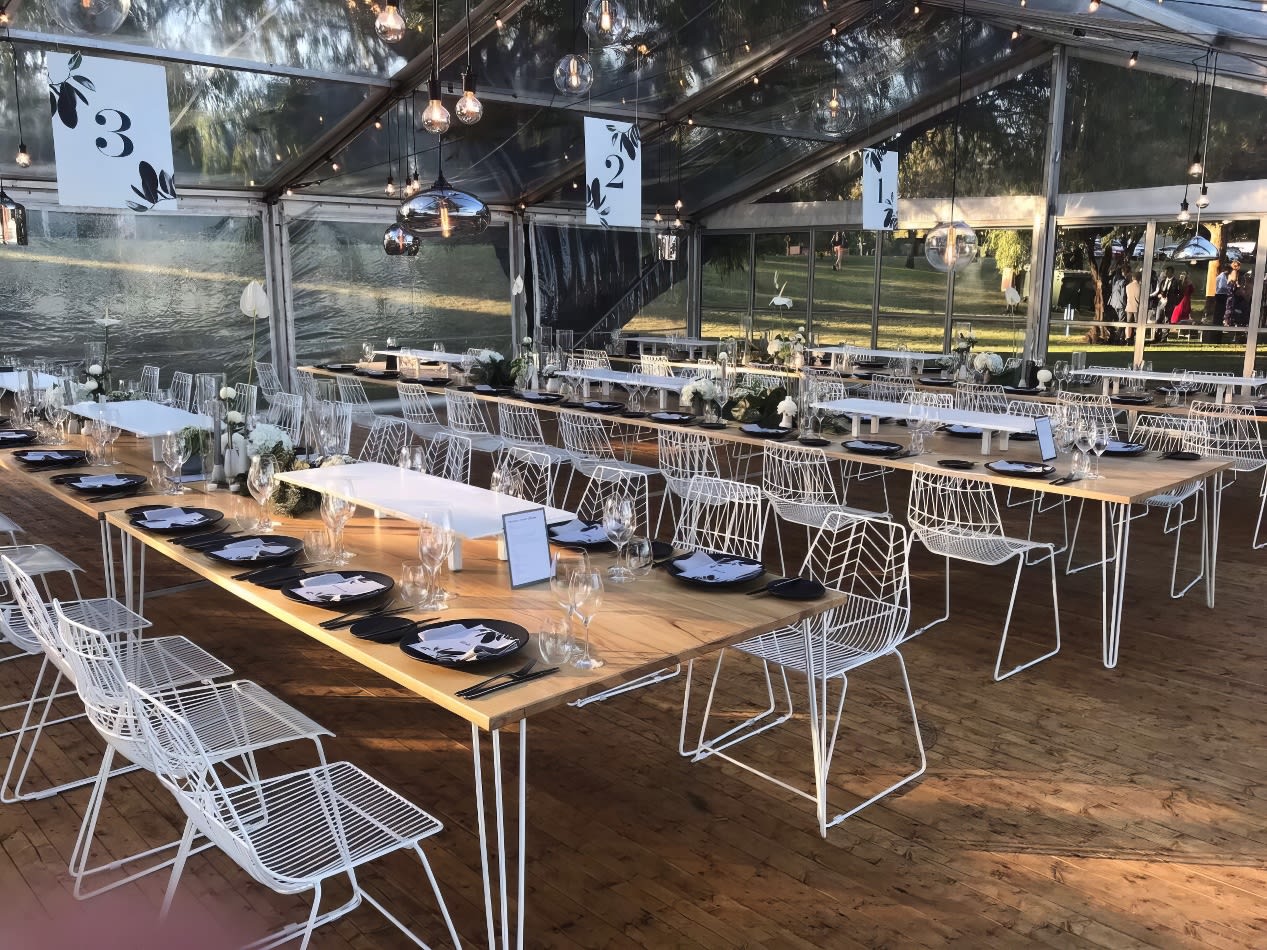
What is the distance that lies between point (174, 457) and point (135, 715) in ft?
6.67

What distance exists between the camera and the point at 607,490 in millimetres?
7727

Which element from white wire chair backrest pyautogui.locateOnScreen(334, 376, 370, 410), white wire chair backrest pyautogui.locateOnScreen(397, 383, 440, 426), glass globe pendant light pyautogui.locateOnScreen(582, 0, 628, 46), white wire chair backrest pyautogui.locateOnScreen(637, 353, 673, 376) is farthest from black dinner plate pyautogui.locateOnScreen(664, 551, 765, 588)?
white wire chair backrest pyautogui.locateOnScreen(637, 353, 673, 376)

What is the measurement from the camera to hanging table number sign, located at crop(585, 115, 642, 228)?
8508 mm

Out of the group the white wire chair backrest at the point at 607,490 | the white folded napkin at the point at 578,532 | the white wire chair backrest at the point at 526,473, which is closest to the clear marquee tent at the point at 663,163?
the white wire chair backrest at the point at 607,490

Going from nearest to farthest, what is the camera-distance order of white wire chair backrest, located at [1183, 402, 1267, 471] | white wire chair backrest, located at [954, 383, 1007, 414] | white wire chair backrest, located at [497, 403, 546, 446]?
white wire chair backrest, located at [1183, 402, 1267, 471] < white wire chair backrest, located at [497, 403, 546, 446] < white wire chair backrest, located at [954, 383, 1007, 414]

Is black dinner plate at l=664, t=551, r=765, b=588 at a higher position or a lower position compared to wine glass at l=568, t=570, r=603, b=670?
lower

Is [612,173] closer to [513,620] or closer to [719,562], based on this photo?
[719,562]

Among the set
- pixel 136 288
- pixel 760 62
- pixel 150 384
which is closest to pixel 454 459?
pixel 150 384

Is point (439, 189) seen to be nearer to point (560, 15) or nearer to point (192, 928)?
point (192, 928)

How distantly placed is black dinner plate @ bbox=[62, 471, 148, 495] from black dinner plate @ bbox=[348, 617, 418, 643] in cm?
215

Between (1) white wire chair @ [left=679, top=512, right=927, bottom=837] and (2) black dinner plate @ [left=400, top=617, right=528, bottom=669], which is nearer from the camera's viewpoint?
(2) black dinner plate @ [left=400, top=617, right=528, bottom=669]

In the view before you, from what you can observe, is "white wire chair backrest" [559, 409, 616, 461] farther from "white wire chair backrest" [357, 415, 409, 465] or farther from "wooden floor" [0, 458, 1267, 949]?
"wooden floor" [0, 458, 1267, 949]

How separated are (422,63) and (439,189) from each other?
6.00 metres

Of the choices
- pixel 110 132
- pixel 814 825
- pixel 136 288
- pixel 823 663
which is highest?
pixel 110 132
